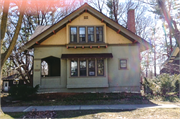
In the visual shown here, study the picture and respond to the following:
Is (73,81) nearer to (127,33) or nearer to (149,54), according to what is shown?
(127,33)

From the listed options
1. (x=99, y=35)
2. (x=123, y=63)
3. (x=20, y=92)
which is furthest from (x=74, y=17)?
(x=20, y=92)

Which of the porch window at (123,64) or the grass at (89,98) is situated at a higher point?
the porch window at (123,64)

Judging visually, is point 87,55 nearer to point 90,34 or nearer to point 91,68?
point 91,68

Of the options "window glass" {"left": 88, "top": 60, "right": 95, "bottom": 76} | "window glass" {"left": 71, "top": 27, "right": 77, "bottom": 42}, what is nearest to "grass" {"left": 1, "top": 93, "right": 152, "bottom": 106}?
"window glass" {"left": 88, "top": 60, "right": 95, "bottom": 76}

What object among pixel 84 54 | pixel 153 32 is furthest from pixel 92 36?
pixel 153 32

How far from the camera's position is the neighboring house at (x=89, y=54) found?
12.2 metres

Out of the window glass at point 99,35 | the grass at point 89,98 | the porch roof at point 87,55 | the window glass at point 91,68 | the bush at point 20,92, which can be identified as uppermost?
the window glass at point 99,35

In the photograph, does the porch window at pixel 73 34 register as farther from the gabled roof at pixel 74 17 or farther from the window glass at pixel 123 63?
the window glass at pixel 123 63

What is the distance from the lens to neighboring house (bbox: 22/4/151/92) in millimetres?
12211

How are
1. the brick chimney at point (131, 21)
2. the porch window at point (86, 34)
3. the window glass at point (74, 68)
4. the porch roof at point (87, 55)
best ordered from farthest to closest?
the brick chimney at point (131, 21)
the porch window at point (86, 34)
the window glass at point (74, 68)
the porch roof at point (87, 55)

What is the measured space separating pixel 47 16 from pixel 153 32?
782 inches

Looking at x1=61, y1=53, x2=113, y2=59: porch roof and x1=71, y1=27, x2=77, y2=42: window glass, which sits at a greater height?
x1=71, y1=27, x2=77, y2=42: window glass

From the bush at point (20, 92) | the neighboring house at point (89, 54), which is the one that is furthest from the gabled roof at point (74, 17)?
the bush at point (20, 92)

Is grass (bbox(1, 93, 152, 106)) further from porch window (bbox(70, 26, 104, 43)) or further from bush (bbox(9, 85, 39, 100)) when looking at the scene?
porch window (bbox(70, 26, 104, 43))
